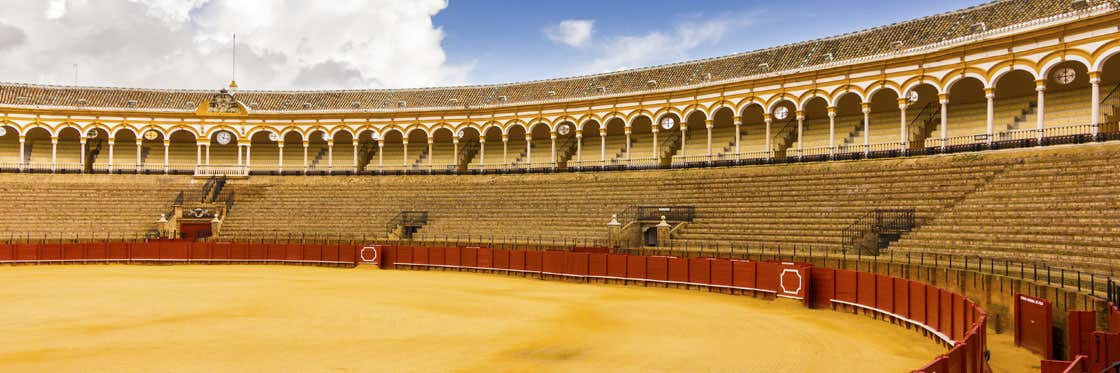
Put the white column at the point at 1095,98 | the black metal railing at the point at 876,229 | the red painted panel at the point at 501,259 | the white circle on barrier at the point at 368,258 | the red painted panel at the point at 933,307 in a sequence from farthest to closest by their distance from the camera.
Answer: the white circle on barrier at the point at 368,258 → the red painted panel at the point at 501,259 → the white column at the point at 1095,98 → the black metal railing at the point at 876,229 → the red painted panel at the point at 933,307

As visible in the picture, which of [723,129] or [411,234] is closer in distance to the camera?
[411,234]

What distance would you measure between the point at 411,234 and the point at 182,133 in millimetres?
23455

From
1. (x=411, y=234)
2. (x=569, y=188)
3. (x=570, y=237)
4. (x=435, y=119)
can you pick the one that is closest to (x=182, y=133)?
(x=435, y=119)

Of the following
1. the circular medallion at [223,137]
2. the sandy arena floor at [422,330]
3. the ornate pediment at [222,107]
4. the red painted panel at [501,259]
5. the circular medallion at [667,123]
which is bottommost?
the sandy arena floor at [422,330]

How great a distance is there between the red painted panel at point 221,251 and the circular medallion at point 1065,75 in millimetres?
35712

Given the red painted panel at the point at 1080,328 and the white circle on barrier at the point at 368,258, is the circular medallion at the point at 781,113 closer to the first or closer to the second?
the white circle on barrier at the point at 368,258

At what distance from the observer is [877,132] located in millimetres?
39312

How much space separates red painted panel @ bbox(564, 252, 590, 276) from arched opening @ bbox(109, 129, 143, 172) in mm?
36173

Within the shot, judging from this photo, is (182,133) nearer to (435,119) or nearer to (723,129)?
(435,119)

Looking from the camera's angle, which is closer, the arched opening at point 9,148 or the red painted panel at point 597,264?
the red painted panel at point 597,264

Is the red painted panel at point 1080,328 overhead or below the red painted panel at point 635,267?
overhead

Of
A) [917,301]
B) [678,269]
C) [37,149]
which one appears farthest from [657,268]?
[37,149]

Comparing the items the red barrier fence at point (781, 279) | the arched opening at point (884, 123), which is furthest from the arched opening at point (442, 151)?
the arched opening at point (884, 123)

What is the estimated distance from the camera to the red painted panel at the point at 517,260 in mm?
30672
